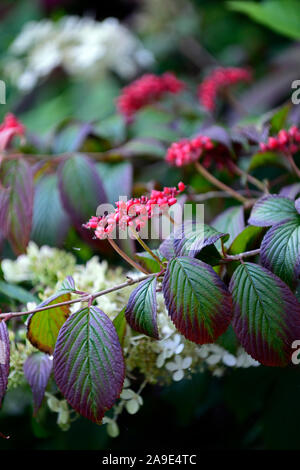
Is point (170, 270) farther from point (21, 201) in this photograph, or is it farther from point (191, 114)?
point (191, 114)

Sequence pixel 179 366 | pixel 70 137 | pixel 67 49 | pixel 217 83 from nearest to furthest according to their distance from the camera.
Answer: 1. pixel 179 366
2. pixel 70 137
3. pixel 217 83
4. pixel 67 49

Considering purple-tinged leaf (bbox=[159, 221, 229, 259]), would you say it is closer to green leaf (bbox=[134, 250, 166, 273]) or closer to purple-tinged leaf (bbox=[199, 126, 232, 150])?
green leaf (bbox=[134, 250, 166, 273])

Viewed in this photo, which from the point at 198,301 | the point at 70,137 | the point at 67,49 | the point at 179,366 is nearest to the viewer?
the point at 198,301

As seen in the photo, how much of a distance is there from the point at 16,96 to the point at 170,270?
1319mm

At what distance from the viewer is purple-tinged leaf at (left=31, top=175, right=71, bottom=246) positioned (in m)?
0.73

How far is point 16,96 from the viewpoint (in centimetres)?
156

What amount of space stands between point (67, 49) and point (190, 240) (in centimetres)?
101

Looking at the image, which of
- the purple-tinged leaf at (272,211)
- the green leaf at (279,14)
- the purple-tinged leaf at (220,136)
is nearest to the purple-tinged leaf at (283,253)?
the purple-tinged leaf at (272,211)

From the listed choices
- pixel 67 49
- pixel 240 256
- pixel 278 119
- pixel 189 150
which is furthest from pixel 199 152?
pixel 67 49

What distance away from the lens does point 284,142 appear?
0.60 m

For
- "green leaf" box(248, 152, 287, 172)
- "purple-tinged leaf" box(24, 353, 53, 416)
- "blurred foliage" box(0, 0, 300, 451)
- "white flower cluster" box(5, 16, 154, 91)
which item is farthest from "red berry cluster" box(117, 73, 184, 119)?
"purple-tinged leaf" box(24, 353, 53, 416)

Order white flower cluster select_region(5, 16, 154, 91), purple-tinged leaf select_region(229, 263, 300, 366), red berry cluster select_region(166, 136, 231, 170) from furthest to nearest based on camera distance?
white flower cluster select_region(5, 16, 154, 91) < red berry cluster select_region(166, 136, 231, 170) < purple-tinged leaf select_region(229, 263, 300, 366)

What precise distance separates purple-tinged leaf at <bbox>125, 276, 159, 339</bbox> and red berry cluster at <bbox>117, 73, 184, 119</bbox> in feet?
2.04

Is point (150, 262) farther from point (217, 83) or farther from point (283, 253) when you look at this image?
point (217, 83)
